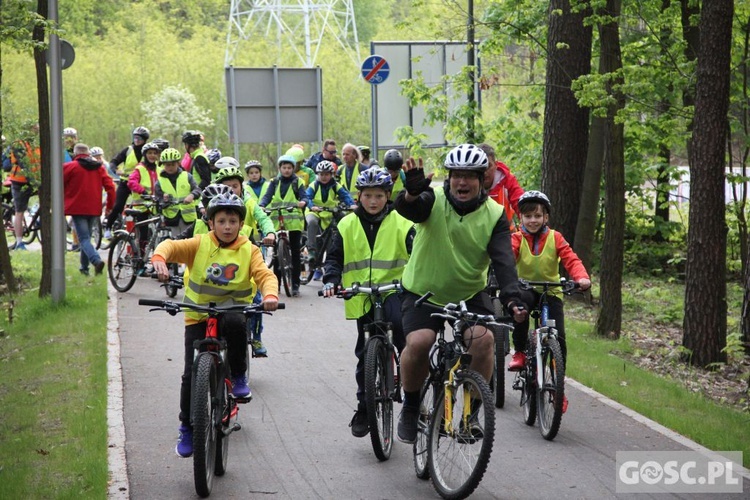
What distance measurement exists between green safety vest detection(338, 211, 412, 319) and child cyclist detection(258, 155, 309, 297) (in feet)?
26.9

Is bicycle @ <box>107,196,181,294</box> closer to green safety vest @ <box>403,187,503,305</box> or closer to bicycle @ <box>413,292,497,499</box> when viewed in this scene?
green safety vest @ <box>403,187,503,305</box>

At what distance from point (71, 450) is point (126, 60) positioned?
185ft

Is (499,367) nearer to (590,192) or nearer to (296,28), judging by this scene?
(590,192)

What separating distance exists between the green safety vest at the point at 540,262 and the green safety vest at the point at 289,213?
25.5 feet

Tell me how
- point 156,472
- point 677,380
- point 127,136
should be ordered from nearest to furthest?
1. point 156,472
2. point 677,380
3. point 127,136

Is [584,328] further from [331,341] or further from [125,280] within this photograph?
[125,280]

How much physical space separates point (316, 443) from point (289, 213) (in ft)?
28.2

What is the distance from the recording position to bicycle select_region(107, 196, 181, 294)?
1661 centimetres

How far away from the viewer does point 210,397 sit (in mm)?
7234

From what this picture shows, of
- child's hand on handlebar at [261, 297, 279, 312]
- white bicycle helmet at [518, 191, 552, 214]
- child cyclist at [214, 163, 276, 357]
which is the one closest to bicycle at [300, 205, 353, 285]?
child cyclist at [214, 163, 276, 357]

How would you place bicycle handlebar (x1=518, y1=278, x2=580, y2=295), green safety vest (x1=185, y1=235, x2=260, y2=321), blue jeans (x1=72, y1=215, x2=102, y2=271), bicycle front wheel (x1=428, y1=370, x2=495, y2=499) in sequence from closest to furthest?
bicycle front wheel (x1=428, y1=370, x2=495, y2=499), green safety vest (x1=185, y1=235, x2=260, y2=321), bicycle handlebar (x1=518, y1=278, x2=580, y2=295), blue jeans (x1=72, y1=215, x2=102, y2=271)

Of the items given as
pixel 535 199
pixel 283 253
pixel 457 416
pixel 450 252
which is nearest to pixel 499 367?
pixel 535 199

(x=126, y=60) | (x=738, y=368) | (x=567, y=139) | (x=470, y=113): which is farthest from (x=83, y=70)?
(x=738, y=368)

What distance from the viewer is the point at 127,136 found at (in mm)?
58938
